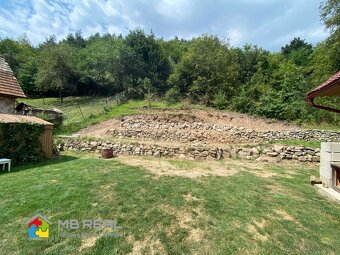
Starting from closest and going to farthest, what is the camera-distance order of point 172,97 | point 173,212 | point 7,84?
point 173,212
point 7,84
point 172,97

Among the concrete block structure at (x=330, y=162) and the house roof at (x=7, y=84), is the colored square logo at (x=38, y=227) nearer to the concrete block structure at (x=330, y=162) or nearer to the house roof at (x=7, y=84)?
the concrete block structure at (x=330, y=162)

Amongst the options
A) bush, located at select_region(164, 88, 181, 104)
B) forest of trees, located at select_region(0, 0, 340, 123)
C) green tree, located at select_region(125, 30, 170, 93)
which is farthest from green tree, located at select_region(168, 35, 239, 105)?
green tree, located at select_region(125, 30, 170, 93)

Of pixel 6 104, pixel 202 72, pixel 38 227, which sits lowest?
pixel 38 227

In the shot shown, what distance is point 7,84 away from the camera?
11.1 meters

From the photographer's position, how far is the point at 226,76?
1061 inches

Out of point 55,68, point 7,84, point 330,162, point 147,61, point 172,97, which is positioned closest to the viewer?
point 330,162

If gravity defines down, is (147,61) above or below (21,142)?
above

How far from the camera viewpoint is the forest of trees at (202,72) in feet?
60.1

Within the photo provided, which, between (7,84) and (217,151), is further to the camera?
(7,84)

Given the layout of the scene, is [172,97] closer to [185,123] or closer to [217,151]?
[185,123]

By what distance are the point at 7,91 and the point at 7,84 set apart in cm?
72

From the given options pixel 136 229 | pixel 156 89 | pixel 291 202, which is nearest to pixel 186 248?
pixel 136 229

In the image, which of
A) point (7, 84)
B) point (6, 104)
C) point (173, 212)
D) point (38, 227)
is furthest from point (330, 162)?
point (7, 84)

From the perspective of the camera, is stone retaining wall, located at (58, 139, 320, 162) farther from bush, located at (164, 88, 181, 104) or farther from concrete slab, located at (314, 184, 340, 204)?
bush, located at (164, 88, 181, 104)
